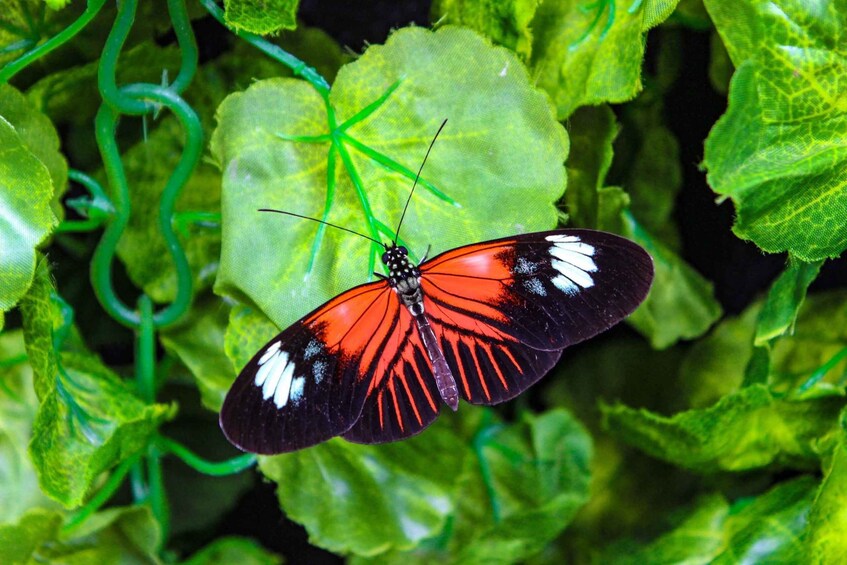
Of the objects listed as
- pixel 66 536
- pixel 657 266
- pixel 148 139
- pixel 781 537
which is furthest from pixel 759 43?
pixel 66 536

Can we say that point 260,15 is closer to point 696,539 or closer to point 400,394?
point 400,394

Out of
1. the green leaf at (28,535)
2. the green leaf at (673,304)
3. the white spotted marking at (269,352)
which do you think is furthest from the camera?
the green leaf at (673,304)

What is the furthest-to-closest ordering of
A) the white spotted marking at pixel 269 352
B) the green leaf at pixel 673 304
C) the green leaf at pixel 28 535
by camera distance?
1. the green leaf at pixel 673 304
2. the green leaf at pixel 28 535
3. the white spotted marking at pixel 269 352

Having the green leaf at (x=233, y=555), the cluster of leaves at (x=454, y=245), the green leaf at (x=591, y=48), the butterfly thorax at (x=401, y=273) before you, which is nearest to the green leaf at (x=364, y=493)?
the cluster of leaves at (x=454, y=245)

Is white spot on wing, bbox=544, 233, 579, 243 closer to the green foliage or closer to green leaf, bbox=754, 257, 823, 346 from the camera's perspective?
green leaf, bbox=754, 257, 823, 346

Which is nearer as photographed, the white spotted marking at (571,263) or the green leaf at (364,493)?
the white spotted marking at (571,263)

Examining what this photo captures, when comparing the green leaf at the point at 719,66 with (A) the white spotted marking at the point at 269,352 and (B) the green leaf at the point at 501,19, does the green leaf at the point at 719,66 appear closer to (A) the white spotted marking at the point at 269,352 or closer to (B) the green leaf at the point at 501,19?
(B) the green leaf at the point at 501,19

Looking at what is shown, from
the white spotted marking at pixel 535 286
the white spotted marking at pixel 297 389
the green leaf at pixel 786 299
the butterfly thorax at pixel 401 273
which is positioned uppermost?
the butterfly thorax at pixel 401 273
